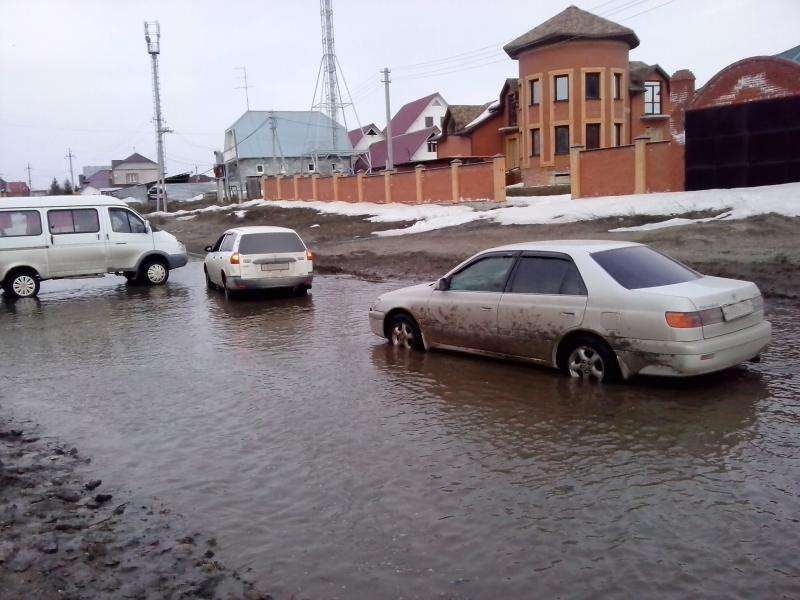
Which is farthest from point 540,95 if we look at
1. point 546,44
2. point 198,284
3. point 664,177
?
point 198,284

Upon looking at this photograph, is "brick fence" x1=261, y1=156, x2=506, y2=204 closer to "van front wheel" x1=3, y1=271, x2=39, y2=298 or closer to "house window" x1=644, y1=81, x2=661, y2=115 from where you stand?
"van front wheel" x1=3, y1=271, x2=39, y2=298

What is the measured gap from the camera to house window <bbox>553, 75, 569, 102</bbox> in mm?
42531

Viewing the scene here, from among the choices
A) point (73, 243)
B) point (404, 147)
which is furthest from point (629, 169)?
point (404, 147)

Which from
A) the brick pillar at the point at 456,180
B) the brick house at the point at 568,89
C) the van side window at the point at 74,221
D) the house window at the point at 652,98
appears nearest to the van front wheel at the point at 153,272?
the van side window at the point at 74,221

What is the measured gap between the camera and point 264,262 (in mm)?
15156

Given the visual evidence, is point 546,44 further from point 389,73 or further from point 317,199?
point 317,199

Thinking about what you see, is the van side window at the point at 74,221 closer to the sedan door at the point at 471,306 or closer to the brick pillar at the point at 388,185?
the sedan door at the point at 471,306

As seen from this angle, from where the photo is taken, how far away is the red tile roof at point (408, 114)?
262 ft

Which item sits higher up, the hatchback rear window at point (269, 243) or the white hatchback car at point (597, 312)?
the hatchback rear window at point (269, 243)

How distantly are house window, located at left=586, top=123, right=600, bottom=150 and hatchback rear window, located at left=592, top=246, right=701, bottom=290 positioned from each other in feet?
121

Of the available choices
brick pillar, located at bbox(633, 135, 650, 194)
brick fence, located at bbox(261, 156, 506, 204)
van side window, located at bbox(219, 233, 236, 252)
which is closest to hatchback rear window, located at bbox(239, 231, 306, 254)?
van side window, located at bbox(219, 233, 236, 252)

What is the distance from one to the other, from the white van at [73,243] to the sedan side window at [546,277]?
41.7ft

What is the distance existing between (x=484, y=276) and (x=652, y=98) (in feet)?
149

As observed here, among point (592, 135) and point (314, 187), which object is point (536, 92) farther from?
point (314, 187)
